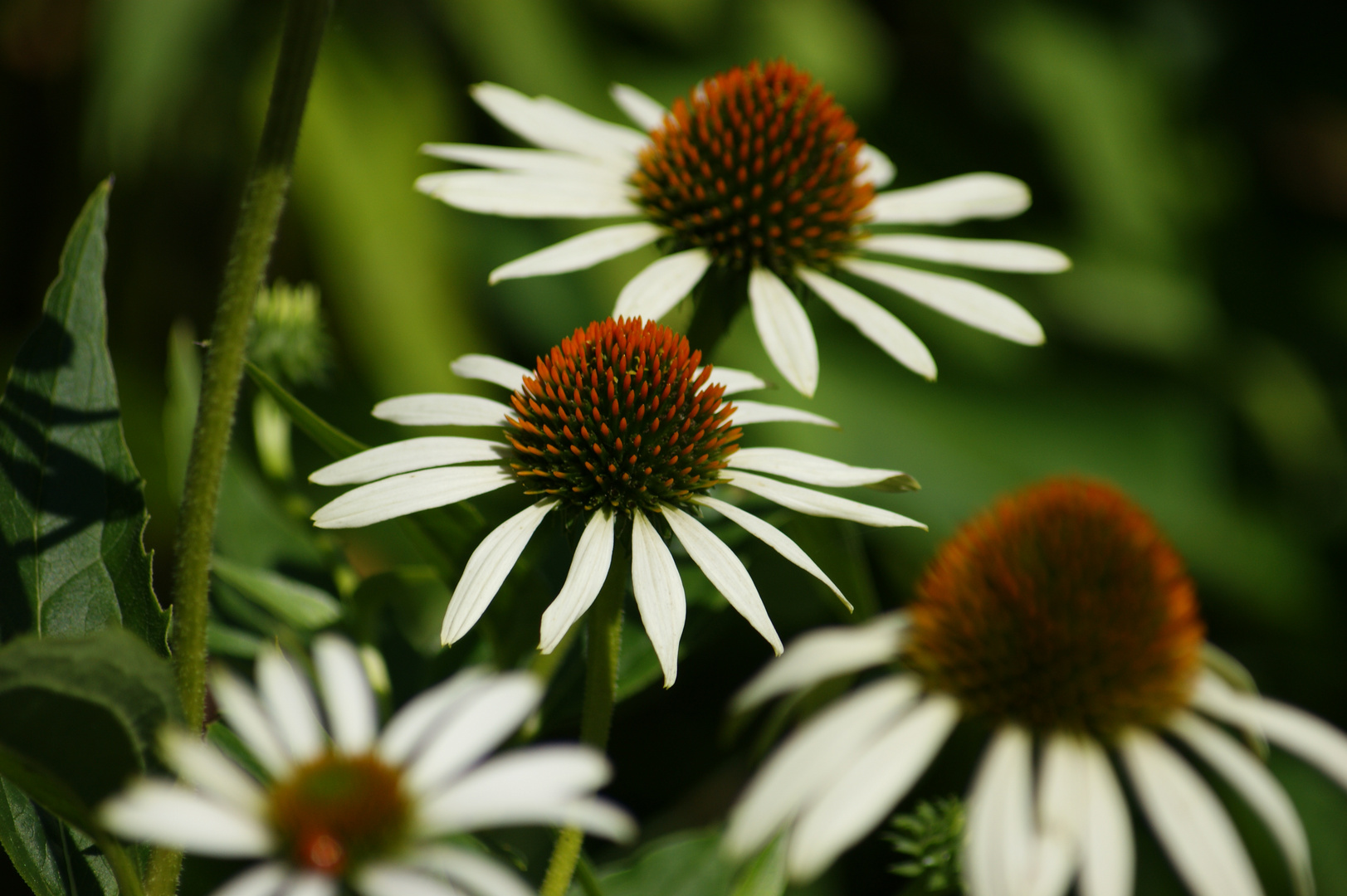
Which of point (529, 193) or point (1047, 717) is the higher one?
point (529, 193)

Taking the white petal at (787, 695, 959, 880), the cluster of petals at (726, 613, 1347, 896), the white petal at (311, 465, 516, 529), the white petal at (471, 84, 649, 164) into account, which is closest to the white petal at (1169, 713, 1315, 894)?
the cluster of petals at (726, 613, 1347, 896)

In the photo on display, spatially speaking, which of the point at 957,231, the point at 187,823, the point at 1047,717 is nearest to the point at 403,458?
the point at 187,823

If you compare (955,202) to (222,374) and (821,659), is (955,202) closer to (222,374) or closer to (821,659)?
(821,659)

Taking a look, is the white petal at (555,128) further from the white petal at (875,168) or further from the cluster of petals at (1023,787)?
the cluster of petals at (1023,787)

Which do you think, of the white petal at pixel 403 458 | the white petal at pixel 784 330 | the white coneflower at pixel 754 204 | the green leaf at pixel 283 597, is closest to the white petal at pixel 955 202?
the white coneflower at pixel 754 204

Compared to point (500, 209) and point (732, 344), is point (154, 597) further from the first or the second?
point (732, 344)

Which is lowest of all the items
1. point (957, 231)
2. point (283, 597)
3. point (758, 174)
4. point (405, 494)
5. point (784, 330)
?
point (283, 597)

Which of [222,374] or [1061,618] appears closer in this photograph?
[222,374]
